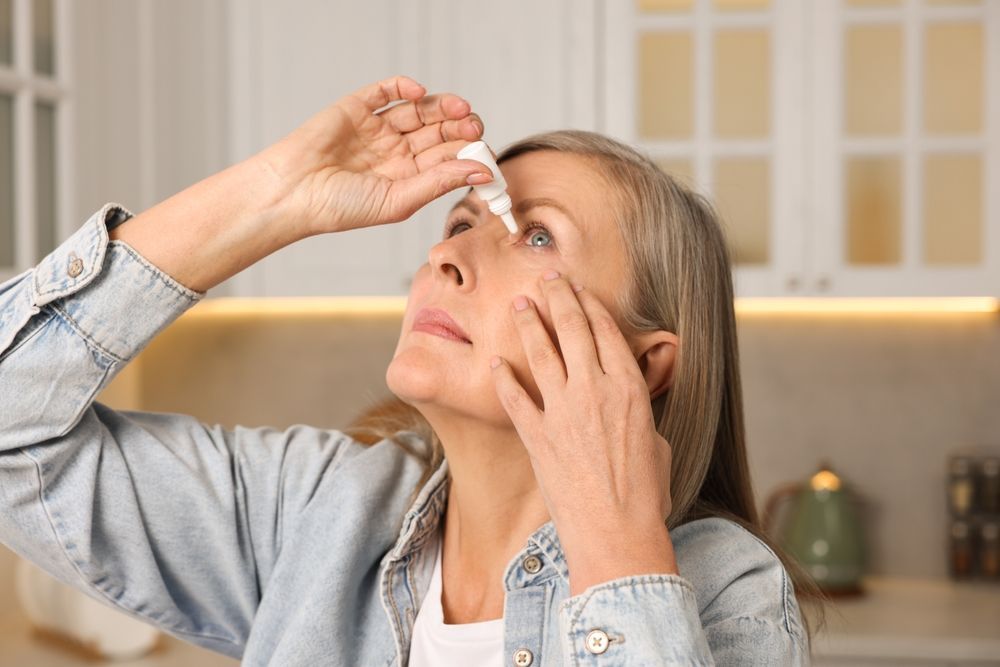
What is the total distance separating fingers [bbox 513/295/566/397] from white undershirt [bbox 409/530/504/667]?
0.30 meters

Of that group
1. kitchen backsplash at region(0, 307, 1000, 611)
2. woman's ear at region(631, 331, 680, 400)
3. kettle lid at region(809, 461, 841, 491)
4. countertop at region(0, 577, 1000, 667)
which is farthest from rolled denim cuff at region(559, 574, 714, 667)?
kitchen backsplash at region(0, 307, 1000, 611)

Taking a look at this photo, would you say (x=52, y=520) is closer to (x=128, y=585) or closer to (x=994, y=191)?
(x=128, y=585)

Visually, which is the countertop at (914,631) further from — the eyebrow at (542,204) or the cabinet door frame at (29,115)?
the cabinet door frame at (29,115)

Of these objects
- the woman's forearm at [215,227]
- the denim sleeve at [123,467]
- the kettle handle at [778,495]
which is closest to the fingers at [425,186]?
the woman's forearm at [215,227]

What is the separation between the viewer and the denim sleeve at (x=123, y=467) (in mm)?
1189

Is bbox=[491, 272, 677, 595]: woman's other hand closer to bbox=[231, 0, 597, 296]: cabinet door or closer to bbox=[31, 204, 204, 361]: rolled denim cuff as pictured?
bbox=[31, 204, 204, 361]: rolled denim cuff

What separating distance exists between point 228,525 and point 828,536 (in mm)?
2046

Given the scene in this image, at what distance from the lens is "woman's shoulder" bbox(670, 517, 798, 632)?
3.87ft

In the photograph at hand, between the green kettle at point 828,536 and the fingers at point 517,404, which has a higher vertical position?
the fingers at point 517,404

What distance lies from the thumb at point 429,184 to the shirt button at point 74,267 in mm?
331

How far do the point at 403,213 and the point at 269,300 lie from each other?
2238mm

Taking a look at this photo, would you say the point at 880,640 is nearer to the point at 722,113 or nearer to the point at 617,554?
the point at 722,113

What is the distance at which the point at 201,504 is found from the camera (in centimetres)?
130

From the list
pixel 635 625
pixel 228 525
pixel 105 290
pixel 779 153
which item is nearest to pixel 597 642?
pixel 635 625
